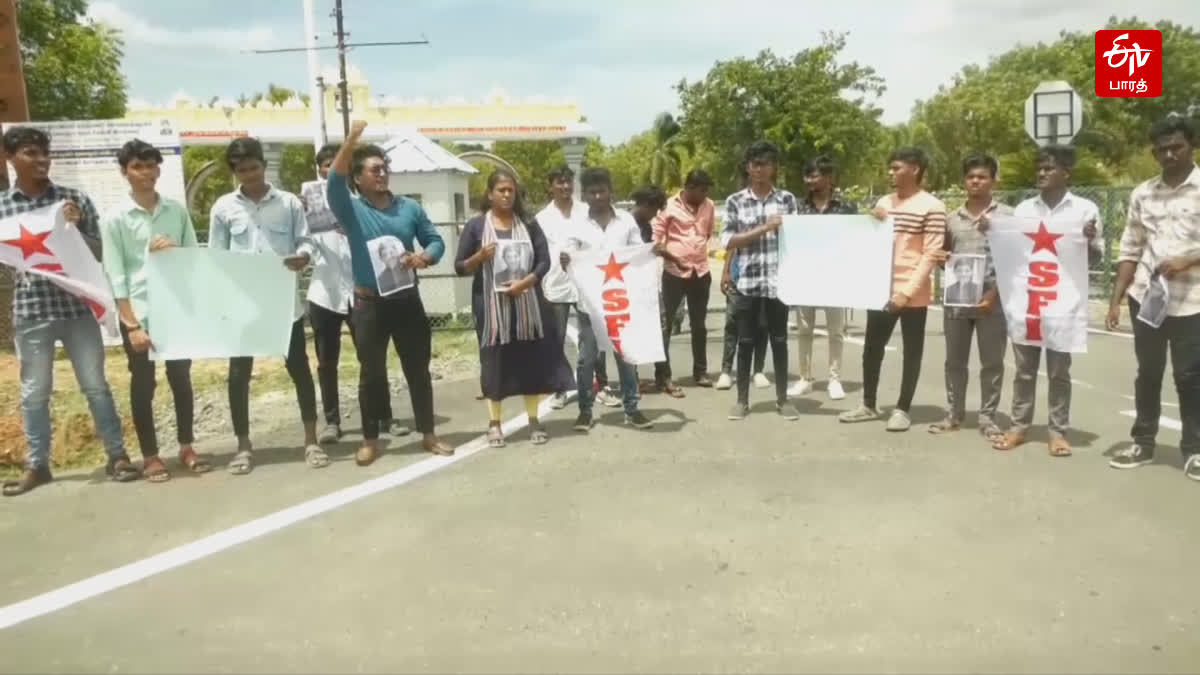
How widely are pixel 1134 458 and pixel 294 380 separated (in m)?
5.12

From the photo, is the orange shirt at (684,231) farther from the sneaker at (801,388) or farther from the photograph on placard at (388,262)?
the photograph on placard at (388,262)

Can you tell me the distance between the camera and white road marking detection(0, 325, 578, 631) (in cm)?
397

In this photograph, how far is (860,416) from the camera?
680cm

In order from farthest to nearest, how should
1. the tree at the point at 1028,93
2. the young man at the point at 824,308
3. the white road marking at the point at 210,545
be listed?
1. the tree at the point at 1028,93
2. the young man at the point at 824,308
3. the white road marking at the point at 210,545

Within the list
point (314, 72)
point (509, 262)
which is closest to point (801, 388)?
point (509, 262)

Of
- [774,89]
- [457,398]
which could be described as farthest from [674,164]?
[457,398]

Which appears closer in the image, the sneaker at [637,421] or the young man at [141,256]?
the young man at [141,256]

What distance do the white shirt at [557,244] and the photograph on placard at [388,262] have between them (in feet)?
3.46

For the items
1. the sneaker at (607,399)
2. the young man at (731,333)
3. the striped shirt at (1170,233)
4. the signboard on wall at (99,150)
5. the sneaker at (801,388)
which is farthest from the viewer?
the signboard on wall at (99,150)

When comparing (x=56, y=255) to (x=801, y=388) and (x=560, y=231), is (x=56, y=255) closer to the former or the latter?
(x=560, y=231)

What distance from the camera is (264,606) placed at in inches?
152

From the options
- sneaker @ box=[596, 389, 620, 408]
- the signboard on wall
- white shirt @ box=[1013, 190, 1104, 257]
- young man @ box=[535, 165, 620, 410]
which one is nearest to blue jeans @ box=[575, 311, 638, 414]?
young man @ box=[535, 165, 620, 410]

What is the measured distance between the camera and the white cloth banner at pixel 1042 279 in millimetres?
5758

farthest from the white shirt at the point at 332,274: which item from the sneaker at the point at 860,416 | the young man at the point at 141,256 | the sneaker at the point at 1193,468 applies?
the sneaker at the point at 1193,468
